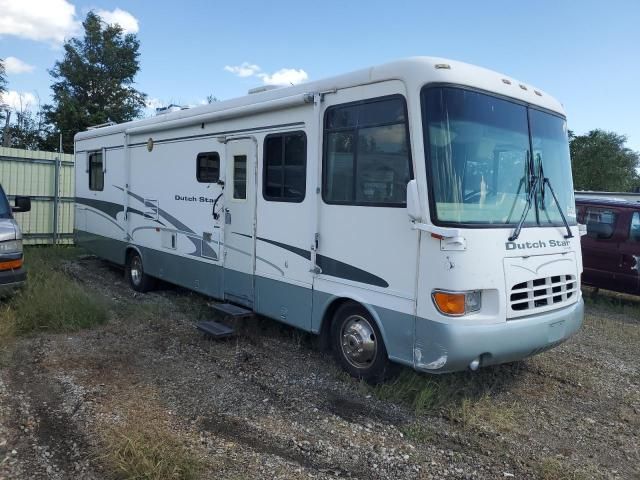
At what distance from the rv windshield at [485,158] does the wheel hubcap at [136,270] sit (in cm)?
588

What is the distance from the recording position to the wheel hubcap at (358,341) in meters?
4.88

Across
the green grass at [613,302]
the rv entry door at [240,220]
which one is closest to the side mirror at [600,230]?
the green grass at [613,302]

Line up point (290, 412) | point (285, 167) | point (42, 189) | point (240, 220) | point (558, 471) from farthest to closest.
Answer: point (42, 189), point (240, 220), point (285, 167), point (290, 412), point (558, 471)

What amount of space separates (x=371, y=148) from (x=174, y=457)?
282 centimetres

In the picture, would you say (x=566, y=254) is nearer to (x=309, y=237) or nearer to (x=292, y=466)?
(x=309, y=237)

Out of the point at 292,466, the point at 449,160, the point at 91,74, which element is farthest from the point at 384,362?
the point at 91,74

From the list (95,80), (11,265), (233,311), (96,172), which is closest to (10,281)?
(11,265)

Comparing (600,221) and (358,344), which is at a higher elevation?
(600,221)

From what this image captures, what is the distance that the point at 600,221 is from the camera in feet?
30.3

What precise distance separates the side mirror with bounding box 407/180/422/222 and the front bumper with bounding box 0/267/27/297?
4.93m

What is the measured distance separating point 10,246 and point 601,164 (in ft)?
87.6

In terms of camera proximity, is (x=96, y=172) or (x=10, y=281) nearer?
(x=10, y=281)

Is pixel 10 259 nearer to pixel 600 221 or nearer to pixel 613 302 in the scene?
pixel 600 221

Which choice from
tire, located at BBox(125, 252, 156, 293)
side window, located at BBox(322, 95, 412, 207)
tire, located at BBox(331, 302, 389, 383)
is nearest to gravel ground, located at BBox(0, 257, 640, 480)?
tire, located at BBox(331, 302, 389, 383)
